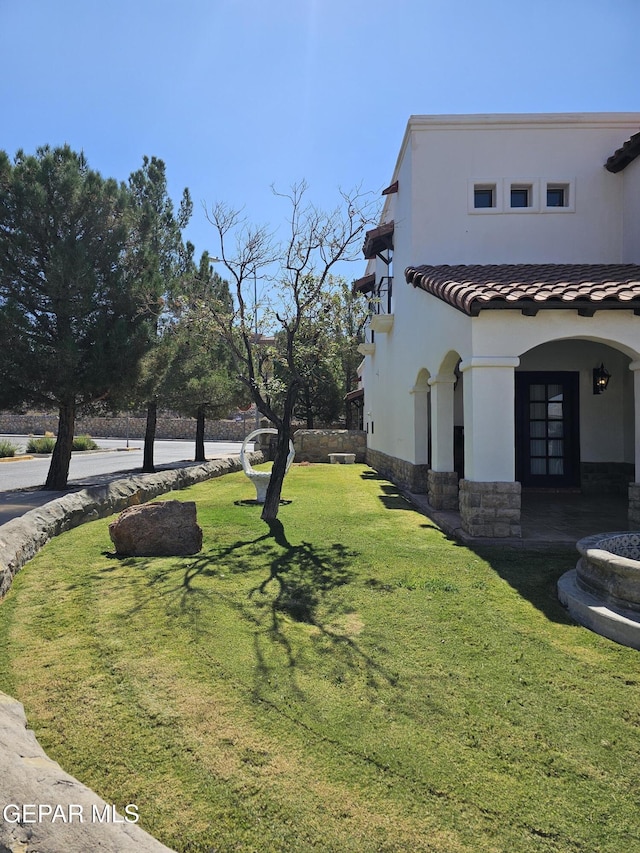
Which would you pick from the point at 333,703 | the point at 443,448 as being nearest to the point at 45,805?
the point at 333,703

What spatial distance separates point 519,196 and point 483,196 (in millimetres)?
787

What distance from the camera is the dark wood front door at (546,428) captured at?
1145 centimetres

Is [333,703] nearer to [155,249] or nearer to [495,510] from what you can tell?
[495,510]

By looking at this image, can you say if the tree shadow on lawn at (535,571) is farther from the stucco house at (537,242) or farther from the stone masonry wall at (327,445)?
the stone masonry wall at (327,445)

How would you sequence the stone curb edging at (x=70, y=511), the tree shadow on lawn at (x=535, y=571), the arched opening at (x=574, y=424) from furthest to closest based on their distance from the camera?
the arched opening at (x=574, y=424), the stone curb edging at (x=70, y=511), the tree shadow on lawn at (x=535, y=571)

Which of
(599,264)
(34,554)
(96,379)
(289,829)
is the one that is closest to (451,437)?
(599,264)

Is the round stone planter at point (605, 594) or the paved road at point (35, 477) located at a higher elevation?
the round stone planter at point (605, 594)

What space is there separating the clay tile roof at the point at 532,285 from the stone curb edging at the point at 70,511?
19.8 feet

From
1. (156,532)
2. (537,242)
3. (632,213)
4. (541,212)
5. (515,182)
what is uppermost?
(515,182)

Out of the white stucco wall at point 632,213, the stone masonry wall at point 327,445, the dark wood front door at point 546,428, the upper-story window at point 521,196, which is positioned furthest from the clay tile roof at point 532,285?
the stone masonry wall at point 327,445

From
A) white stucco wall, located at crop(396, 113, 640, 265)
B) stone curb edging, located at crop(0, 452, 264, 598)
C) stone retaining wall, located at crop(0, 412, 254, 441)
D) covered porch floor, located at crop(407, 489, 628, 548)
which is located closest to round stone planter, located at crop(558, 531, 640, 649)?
covered porch floor, located at crop(407, 489, 628, 548)

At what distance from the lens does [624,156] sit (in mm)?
10648

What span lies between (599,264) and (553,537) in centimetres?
643

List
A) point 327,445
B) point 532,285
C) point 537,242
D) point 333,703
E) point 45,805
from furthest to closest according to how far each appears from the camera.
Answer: point 327,445
point 537,242
point 532,285
point 333,703
point 45,805
